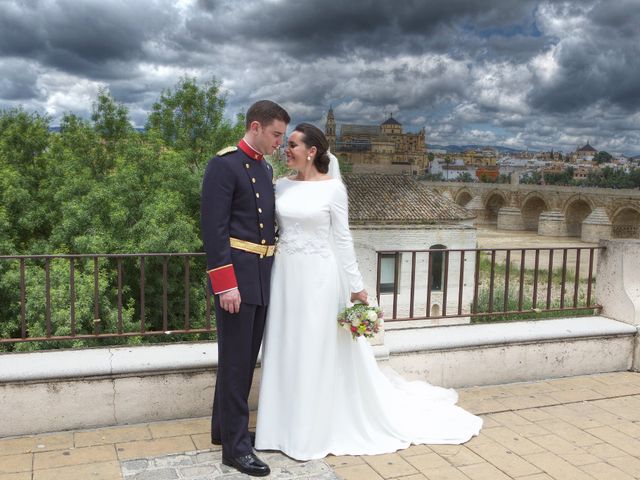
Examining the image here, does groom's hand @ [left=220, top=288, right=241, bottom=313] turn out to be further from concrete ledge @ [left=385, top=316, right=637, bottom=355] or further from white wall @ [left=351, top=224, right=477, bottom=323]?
white wall @ [left=351, top=224, right=477, bottom=323]

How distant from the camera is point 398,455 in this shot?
3.64 m

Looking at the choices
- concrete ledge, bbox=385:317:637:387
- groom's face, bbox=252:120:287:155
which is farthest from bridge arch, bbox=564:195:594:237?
groom's face, bbox=252:120:287:155

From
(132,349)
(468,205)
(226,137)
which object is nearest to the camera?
(132,349)

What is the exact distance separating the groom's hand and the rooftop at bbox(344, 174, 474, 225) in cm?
2428

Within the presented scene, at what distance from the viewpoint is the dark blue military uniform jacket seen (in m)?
3.19

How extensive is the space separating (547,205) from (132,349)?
229 ft

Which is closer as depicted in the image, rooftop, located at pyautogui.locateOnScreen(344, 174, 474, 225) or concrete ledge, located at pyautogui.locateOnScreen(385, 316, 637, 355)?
concrete ledge, located at pyautogui.locateOnScreen(385, 316, 637, 355)

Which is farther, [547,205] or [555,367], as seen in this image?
[547,205]

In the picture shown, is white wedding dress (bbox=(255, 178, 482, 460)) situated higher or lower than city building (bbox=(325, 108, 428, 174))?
lower

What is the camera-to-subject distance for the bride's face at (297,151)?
3453 mm

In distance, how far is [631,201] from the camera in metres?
55.8

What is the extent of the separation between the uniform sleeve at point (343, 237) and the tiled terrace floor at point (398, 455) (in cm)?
104

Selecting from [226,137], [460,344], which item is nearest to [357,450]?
[460,344]

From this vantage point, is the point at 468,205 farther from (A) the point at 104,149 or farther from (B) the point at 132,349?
(B) the point at 132,349
